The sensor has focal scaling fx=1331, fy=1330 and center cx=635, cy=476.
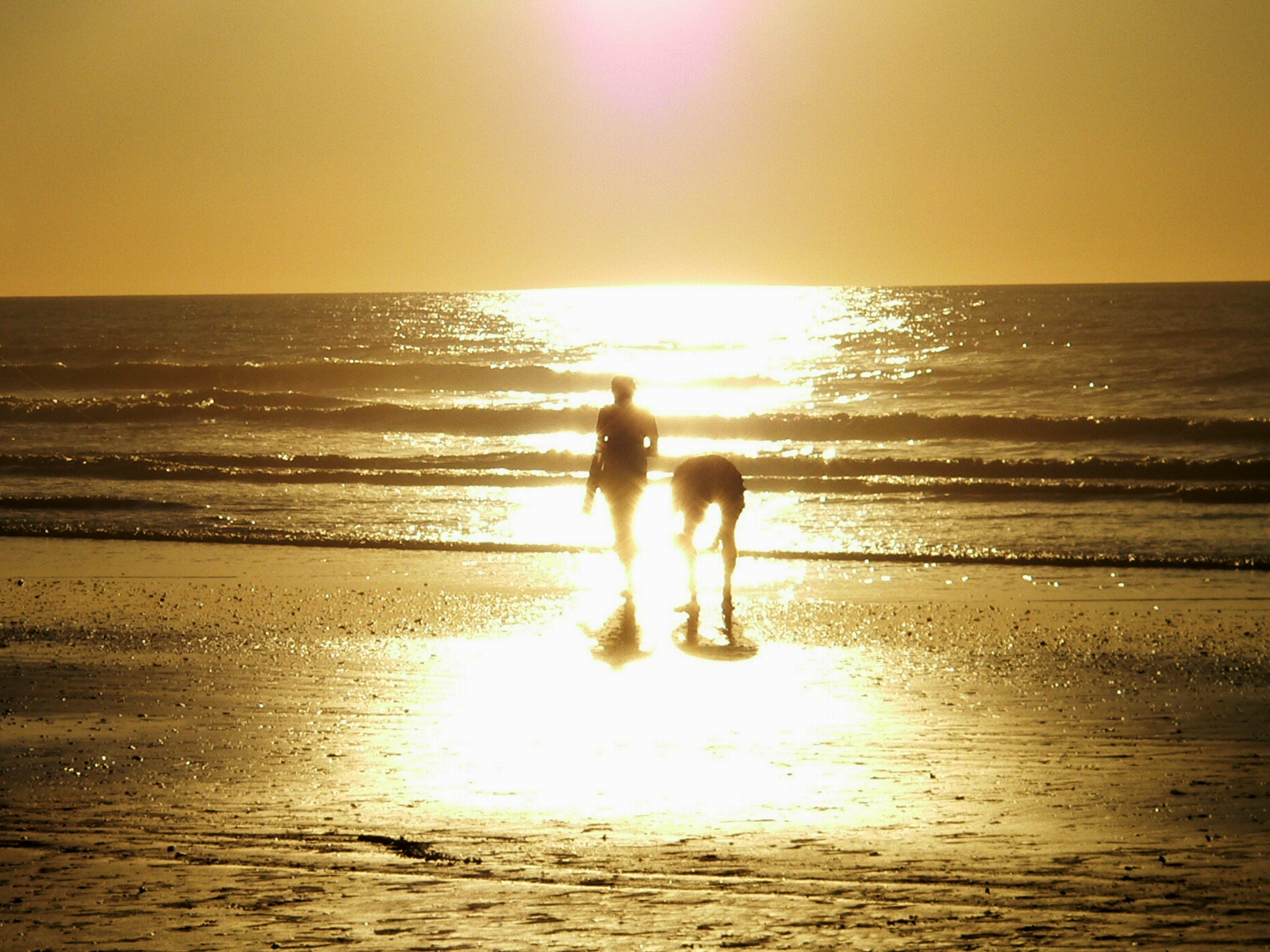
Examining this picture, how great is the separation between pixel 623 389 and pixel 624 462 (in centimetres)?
54

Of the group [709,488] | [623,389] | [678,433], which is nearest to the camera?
[709,488]

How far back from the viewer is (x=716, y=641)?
28.4 feet

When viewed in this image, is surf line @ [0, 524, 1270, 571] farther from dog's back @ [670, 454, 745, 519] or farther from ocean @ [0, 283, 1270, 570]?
dog's back @ [670, 454, 745, 519]

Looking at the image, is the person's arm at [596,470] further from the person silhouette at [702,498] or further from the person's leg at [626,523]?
the person silhouette at [702,498]

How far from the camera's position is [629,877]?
14.4 feet

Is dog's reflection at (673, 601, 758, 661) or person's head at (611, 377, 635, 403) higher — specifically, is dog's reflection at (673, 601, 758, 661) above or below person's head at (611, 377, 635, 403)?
below

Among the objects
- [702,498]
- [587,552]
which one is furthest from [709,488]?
[587,552]

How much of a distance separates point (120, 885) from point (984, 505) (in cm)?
1365

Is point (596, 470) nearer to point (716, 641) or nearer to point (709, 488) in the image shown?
point (709, 488)

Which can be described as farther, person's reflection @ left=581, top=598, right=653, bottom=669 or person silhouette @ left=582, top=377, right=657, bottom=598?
person silhouette @ left=582, top=377, right=657, bottom=598

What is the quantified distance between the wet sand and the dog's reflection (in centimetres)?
6

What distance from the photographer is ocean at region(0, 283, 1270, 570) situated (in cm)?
1465

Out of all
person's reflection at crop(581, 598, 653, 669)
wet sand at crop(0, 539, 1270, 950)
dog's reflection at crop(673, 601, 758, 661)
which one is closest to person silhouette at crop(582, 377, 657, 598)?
person's reflection at crop(581, 598, 653, 669)

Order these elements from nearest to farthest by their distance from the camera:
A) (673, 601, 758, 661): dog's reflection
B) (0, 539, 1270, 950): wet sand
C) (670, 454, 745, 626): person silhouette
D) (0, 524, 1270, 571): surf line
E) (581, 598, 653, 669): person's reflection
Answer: (0, 539, 1270, 950): wet sand
(581, 598, 653, 669): person's reflection
(673, 601, 758, 661): dog's reflection
(670, 454, 745, 626): person silhouette
(0, 524, 1270, 571): surf line
